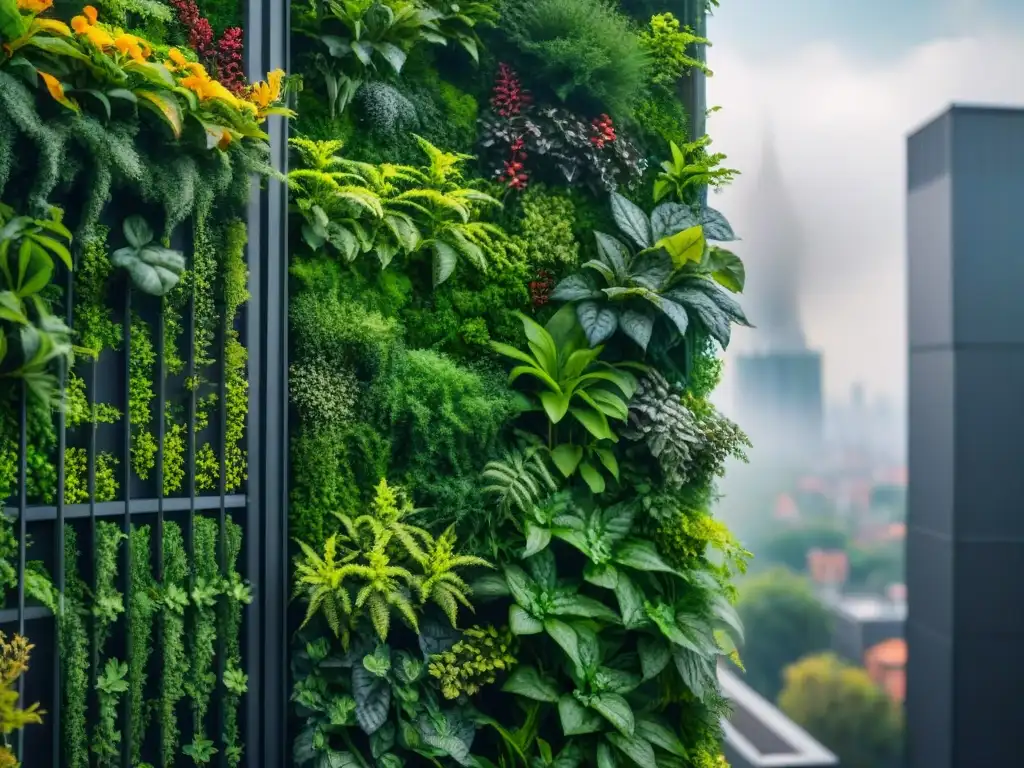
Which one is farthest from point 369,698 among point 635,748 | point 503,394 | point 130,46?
point 130,46

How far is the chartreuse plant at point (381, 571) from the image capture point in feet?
9.00

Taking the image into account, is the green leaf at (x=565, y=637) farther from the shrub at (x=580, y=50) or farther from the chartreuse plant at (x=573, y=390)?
the shrub at (x=580, y=50)

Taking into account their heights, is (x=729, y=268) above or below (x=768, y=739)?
above

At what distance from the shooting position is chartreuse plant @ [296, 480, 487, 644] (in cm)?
274

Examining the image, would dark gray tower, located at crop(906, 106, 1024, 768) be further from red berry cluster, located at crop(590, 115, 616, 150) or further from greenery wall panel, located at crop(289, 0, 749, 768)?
red berry cluster, located at crop(590, 115, 616, 150)

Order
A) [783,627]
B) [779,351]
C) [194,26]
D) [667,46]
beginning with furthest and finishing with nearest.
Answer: [783,627]
[779,351]
[667,46]
[194,26]

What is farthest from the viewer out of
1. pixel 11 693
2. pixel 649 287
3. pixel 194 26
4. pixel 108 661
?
pixel 649 287

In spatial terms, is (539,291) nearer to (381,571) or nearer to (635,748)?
(381,571)

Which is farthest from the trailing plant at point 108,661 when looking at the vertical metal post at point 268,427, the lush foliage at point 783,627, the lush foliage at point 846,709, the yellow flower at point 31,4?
the lush foliage at point 846,709

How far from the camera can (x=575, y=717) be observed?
2.88m

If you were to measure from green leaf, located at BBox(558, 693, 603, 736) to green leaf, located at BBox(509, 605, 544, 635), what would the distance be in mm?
260

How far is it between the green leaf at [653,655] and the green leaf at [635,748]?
0.22 m

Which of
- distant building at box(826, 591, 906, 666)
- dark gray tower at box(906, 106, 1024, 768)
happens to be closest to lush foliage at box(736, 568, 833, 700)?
distant building at box(826, 591, 906, 666)

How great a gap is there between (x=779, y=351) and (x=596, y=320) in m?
1.64
